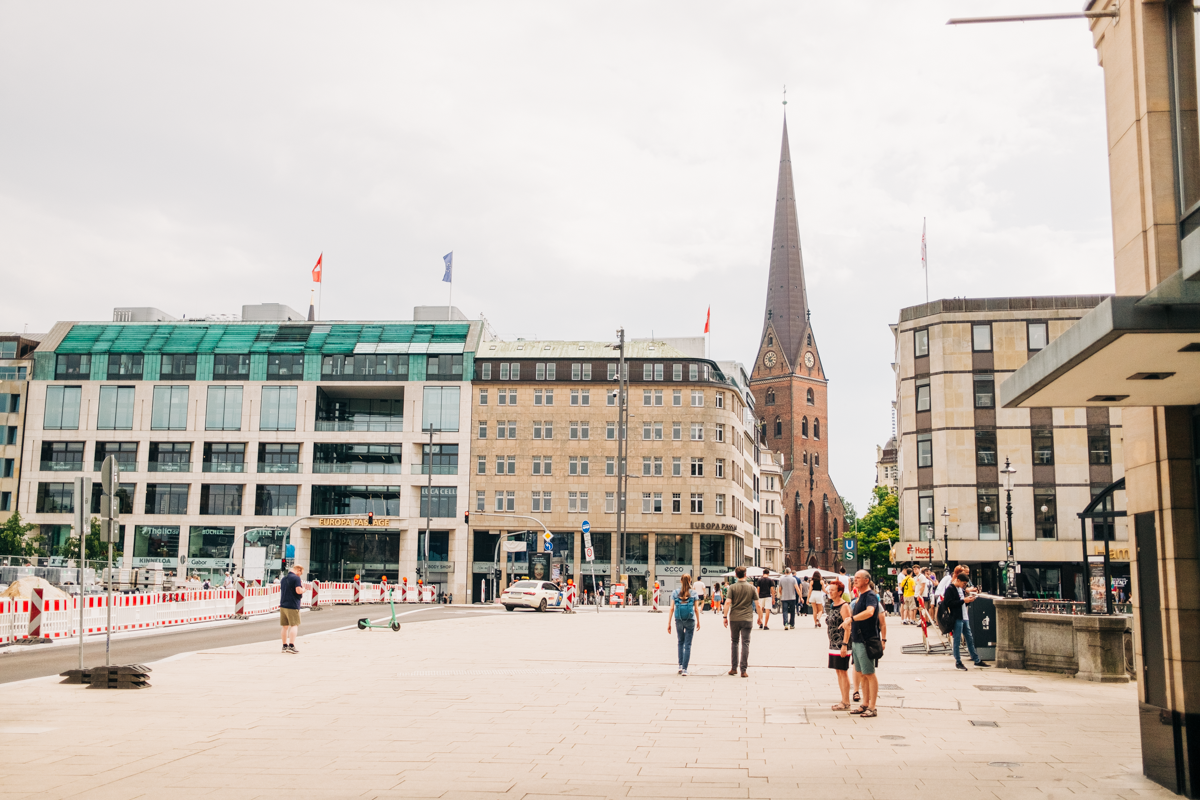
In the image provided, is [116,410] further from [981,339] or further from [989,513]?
[989,513]

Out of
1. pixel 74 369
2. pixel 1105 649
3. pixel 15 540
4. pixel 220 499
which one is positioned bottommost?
pixel 1105 649

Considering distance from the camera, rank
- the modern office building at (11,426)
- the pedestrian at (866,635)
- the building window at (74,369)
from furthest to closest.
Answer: the modern office building at (11,426)
the building window at (74,369)
the pedestrian at (866,635)

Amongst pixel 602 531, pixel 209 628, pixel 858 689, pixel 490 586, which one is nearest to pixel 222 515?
pixel 490 586

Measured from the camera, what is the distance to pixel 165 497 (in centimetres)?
7969

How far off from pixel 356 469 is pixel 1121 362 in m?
75.2

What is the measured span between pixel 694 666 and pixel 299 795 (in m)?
11.9

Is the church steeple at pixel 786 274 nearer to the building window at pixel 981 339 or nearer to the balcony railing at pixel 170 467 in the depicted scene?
the building window at pixel 981 339

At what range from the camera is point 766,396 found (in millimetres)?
140750

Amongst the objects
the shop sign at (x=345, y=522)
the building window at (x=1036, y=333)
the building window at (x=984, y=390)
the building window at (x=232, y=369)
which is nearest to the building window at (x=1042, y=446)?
the building window at (x=984, y=390)

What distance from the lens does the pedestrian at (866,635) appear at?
12.2 meters

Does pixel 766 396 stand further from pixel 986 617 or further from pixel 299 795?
pixel 299 795

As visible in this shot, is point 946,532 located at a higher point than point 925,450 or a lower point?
lower

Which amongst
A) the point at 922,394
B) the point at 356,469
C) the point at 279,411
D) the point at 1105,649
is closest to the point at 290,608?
the point at 1105,649

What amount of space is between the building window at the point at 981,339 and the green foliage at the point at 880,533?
3403 centimetres
